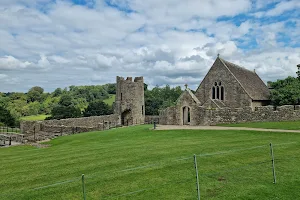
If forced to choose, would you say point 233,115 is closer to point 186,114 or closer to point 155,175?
point 186,114

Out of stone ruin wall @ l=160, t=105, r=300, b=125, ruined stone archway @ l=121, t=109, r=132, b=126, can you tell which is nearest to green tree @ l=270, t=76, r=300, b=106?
stone ruin wall @ l=160, t=105, r=300, b=125

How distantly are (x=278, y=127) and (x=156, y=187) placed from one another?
16009 millimetres

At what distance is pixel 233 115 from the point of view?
1021 inches

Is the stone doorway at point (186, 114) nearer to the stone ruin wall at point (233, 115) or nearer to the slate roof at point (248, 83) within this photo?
the stone ruin wall at point (233, 115)

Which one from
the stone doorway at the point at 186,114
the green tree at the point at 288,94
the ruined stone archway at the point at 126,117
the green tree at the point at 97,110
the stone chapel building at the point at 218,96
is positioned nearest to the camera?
the stone chapel building at the point at 218,96

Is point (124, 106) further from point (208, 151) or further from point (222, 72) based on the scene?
point (208, 151)

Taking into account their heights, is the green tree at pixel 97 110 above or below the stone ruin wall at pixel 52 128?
above

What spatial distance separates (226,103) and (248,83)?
476 cm

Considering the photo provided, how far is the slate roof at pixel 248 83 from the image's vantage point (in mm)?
33341

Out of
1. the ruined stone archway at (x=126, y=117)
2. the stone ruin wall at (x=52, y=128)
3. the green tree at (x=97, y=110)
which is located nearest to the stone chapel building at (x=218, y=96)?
the stone ruin wall at (x=52, y=128)

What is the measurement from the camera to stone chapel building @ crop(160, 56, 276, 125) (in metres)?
27.7

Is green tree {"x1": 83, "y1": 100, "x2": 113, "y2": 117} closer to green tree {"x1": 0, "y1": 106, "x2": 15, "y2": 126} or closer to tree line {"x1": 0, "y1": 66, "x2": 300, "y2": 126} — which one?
tree line {"x1": 0, "y1": 66, "x2": 300, "y2": 126}

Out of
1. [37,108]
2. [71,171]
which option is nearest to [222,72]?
[71,171]

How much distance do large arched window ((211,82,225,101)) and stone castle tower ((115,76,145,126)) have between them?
12.3 metres
